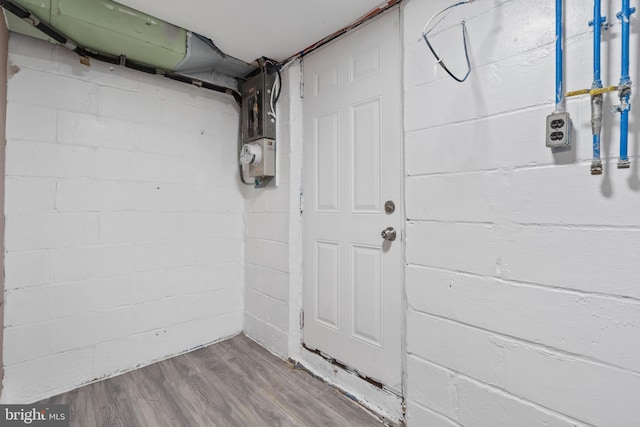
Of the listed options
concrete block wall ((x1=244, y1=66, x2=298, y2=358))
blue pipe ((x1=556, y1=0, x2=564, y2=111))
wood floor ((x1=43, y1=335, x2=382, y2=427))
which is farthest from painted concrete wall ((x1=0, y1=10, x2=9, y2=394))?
blue pipe ((x1=556, y1=0, x2=564, y2=111))

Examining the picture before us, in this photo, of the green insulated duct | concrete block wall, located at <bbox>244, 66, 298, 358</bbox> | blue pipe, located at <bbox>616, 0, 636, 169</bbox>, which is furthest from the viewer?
concrete block wall, located at <bbox>244, 66, 298, 358</bbox>

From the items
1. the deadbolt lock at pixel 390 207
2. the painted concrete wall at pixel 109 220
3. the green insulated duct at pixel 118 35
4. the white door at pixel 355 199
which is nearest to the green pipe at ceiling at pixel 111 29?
the green insulated duct at pixel 118 35

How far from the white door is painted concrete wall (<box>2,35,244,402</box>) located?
2.67 ft

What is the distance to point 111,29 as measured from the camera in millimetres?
1596

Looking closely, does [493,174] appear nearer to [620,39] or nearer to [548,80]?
[548,80]

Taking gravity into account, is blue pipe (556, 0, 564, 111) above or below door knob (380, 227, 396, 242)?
above

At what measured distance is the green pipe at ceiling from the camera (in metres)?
1.47

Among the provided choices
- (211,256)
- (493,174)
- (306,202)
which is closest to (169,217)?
(211,256)

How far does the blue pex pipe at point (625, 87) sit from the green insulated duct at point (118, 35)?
1.99m

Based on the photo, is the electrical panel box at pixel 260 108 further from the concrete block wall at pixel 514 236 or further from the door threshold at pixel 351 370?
the door threshold at pixel 351 370

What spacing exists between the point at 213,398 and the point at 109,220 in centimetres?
126

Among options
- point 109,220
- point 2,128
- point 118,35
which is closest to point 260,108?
point 118,35

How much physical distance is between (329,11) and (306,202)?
112 centimetres

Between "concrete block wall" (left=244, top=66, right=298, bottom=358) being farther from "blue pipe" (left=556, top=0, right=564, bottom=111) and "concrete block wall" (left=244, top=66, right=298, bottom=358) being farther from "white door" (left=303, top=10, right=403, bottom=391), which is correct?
"blue pipe" (left=556, top=0, right=564, bottom=111)
